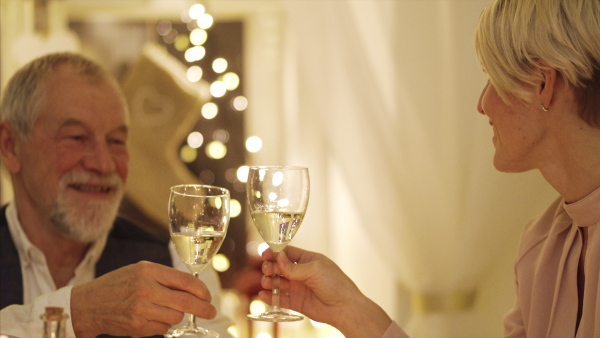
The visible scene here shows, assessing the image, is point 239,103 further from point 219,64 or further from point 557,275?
point 557,275

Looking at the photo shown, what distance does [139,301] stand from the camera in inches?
49.7

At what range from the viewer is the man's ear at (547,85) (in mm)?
1422

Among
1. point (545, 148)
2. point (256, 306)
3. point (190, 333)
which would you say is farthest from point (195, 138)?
point (190, 333)

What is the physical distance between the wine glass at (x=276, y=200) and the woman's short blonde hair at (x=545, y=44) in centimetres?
54

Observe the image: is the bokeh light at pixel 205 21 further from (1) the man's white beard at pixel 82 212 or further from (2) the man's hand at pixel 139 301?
(2) the man's hand at pixel 139 301

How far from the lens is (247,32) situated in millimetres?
3637

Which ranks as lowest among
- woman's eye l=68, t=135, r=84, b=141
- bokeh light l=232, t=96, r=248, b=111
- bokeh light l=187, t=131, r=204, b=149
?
bokeh light l=187, t=131, r=204, b=149

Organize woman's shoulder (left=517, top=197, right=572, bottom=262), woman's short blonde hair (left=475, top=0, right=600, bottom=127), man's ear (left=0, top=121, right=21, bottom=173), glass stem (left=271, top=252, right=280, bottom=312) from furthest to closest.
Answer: man's ear (left=0, top=121, right=21, bottom=173), woman's shoulder (left=517, top=197, right=572, bottom=262), woman's short blonde hair (left=475, top=0, right=600, bottom=127), glass stem (left=271, top=252, right=280, bottom=312)

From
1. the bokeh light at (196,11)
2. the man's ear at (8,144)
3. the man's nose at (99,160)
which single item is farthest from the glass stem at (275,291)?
the bokeh light at (196,11)

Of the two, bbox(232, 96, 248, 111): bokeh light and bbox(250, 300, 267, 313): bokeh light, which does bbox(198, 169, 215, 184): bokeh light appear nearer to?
bbox(232, 96, 248, 111): bokeh light

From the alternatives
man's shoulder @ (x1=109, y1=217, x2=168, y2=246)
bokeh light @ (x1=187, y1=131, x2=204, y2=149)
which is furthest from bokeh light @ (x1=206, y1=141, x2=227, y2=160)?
man's shoulder @ (x1=109, y1=217, x2=168, y2=246)

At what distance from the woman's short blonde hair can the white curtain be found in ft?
2.04

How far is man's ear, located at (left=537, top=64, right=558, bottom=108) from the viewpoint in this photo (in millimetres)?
1422

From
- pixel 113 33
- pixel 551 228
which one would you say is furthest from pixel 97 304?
pixel 113 33
